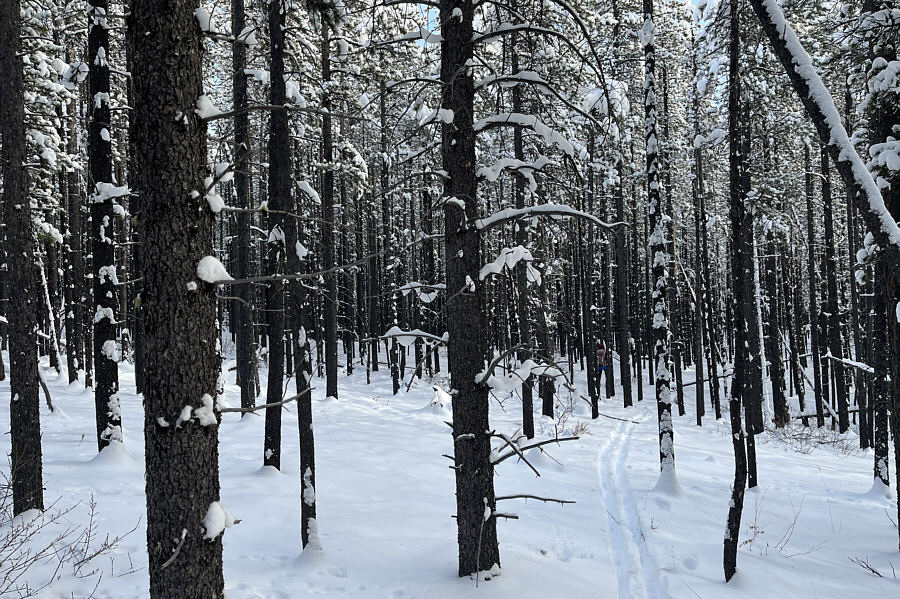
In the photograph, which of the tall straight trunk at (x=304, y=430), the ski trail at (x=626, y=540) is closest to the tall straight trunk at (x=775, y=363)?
the ski trail at (x=626, y=540)

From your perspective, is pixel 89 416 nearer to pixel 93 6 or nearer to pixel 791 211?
pixel 93 6

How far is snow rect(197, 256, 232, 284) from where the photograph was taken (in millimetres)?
3219

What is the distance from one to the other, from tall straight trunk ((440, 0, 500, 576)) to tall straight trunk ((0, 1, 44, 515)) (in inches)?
236

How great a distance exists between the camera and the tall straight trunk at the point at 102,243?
983 cm

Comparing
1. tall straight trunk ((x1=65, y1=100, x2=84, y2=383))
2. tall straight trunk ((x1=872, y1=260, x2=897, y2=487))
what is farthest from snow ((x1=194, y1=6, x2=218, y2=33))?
tall straight trunk ((x1=65, y1=100, x2=84, y2=383))

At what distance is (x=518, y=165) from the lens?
627 cm

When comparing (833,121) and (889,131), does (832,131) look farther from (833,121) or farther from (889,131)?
(889,131)

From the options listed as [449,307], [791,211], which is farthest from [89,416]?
[791,211]

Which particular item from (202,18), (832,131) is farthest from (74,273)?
(832,131)

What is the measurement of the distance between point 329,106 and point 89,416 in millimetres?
10015

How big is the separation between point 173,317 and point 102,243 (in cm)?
835

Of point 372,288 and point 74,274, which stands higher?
point 74,274

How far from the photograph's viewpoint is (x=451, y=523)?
8.57m

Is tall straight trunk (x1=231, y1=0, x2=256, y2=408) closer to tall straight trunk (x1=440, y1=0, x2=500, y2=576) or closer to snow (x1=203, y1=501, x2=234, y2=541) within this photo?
tall straight trunk (x1=440, y1=0, x2=500, y2=576)
